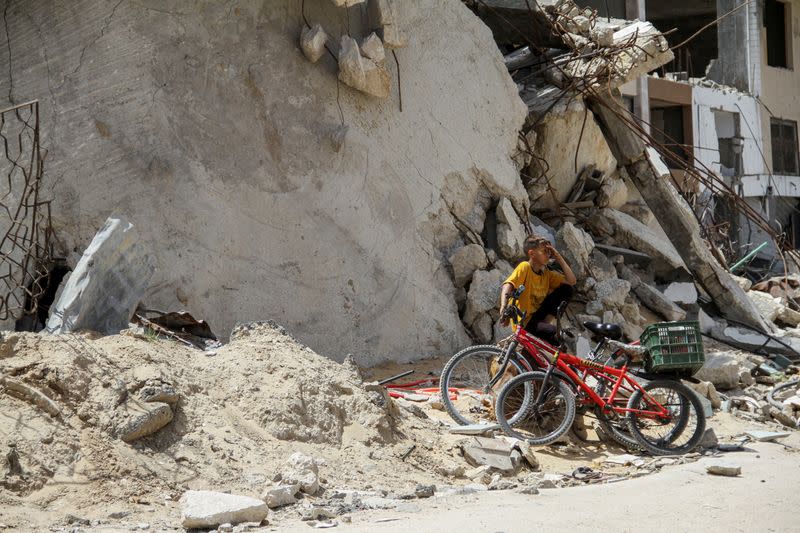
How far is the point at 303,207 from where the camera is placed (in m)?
9.19

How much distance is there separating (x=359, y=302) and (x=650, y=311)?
3.82 m

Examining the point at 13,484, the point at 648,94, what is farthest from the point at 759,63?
the point at 13,484

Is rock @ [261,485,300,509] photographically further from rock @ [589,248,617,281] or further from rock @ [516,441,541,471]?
rock @ [589,248,617,281]

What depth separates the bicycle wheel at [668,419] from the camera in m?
7.72

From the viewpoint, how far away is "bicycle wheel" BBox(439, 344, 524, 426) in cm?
789

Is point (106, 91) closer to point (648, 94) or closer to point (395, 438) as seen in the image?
point (395, 438)

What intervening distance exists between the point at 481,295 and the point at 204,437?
4.60 meters

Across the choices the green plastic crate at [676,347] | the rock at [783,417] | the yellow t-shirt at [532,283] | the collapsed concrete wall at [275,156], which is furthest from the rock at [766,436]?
the collapsed concrete wall at [275,156]

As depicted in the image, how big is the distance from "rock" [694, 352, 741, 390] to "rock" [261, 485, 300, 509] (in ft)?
18.4

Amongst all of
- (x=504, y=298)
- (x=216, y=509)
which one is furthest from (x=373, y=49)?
(x=216, y=509)

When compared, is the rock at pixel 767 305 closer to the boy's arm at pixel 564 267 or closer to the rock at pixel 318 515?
the boy's arm at pixel 564 267

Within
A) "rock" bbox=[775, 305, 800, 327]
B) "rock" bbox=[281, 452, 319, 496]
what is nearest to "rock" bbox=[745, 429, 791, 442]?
"rock" bbox=[281, 452, 319, 496]

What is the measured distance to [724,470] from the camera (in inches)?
269

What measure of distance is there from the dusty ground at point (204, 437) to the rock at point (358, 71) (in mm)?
3163
